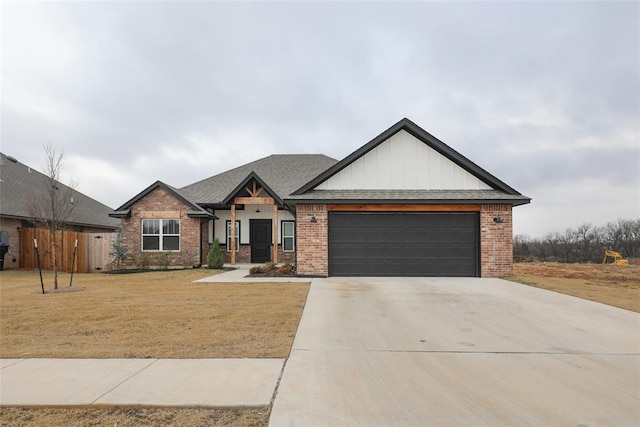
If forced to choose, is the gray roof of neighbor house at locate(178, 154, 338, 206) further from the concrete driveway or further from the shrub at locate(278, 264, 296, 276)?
the concrete driveway

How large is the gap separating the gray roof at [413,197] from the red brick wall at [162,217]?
689 cm

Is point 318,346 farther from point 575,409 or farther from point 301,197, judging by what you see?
point 301,197

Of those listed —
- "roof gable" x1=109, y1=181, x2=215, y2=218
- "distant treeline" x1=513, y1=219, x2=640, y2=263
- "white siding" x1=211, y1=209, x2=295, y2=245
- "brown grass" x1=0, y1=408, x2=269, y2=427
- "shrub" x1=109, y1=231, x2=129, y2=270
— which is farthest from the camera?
"distant treeline" x1=513, y1=219, x2=640, y2=263

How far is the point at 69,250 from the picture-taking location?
17.8 meters

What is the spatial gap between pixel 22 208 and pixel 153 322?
18.1 m

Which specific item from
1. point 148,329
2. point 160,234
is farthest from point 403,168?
point 160,234

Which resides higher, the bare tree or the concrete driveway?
the bare tree

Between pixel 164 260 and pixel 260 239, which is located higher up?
pixel 260 239

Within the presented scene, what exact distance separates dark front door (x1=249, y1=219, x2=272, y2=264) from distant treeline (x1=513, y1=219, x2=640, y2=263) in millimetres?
18476

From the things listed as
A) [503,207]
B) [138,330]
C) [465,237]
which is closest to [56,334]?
[138,330]

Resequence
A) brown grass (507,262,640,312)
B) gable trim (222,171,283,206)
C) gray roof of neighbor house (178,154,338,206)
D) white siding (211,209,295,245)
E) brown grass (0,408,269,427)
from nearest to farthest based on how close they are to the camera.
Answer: brown grass (0,408,269,427)
brown grass (507,262,640,312)
gable trim (222,171,283,206)
white siding (211,209,295,245)
gray roof of neighbor house (178,154,338,206)

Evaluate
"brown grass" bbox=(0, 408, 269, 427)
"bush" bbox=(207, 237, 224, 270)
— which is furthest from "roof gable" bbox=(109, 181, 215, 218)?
"brown grass" bbox=(0, 408, 269, 427)

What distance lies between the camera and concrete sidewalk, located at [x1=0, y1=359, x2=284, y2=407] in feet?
11.4

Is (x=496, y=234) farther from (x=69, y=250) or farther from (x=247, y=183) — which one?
(x=69, y=250)
